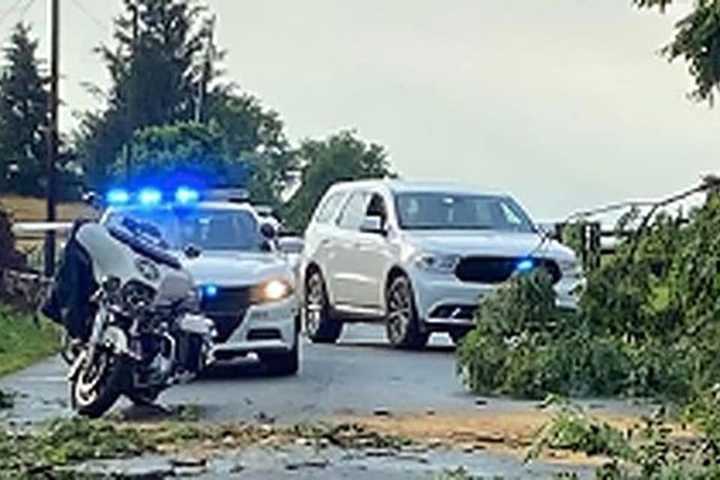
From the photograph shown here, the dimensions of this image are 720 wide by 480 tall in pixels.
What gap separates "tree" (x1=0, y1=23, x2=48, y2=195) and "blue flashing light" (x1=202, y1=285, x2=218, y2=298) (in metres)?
61.5

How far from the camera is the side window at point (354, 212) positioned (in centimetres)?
2323

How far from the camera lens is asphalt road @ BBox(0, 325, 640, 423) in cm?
1466

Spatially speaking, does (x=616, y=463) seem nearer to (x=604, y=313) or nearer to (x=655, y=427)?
(x=655, y=427)

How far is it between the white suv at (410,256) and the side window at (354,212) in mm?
19

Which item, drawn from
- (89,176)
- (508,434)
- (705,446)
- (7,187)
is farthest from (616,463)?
(89,176)

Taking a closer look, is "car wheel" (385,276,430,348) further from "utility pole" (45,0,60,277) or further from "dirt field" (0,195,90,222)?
"dirt field" (0,195,90,222)

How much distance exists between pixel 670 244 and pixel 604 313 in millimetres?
2098

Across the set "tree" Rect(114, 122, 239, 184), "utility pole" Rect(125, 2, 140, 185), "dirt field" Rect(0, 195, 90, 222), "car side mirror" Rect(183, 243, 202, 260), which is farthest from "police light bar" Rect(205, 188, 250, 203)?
"utility pole" Rect(125, 2, 140, 185)

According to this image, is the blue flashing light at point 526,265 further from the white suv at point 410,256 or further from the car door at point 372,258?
the car door at point 372,258

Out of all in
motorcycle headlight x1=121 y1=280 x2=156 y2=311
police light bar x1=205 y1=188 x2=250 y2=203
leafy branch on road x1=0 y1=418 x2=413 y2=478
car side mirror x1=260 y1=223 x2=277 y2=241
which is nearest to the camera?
leafy branch on road x1=0 y1=418 x2=413 y2=478

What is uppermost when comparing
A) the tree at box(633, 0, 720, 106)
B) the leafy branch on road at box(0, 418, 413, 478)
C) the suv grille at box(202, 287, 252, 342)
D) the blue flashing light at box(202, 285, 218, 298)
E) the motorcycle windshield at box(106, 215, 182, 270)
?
the tree at box(633, 0, 720, 106)

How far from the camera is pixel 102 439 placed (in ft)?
39.8

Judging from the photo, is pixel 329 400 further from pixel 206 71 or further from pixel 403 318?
pixel 206 71

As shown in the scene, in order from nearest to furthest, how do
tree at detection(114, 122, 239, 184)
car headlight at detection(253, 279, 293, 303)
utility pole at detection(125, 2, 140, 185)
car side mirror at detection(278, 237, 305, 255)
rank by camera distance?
car headlight at detection(253, 279, 293, 303), car side mirror at detection(278, 237, 305, 255), tree at detection(114, 122, 239, 184), utility pole at detection(125, 2, 140, 185)
